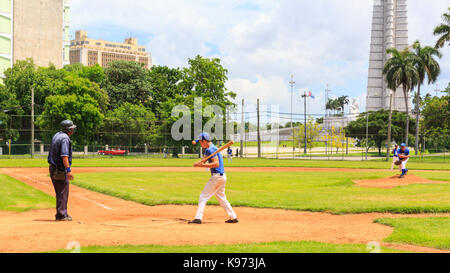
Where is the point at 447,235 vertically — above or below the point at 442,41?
below

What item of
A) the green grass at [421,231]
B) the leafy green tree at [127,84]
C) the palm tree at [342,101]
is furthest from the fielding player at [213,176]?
the palm tree at [342,101]

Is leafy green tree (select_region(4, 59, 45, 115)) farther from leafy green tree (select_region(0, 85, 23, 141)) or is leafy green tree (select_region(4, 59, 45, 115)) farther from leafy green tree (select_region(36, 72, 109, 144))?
leafy green tree (select_region(36, 72, 109, 144))

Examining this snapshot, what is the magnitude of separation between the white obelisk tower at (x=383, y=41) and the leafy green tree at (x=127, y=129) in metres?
79.3

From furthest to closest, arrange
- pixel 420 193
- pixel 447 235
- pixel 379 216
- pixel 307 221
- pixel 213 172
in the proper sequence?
pixel 420 193, pixel 379 216, pixel 307 221, pixel 213 172, pixel 447 235

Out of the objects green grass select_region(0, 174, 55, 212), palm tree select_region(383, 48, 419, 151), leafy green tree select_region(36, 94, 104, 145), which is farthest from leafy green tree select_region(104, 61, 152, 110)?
green grass select_region(0, 174, 55, 212)

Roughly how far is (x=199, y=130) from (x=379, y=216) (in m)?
51.2

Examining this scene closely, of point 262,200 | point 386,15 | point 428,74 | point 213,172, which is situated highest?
point 386,15

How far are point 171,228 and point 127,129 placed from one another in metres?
59.2

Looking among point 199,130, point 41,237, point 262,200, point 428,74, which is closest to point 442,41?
point 428,74

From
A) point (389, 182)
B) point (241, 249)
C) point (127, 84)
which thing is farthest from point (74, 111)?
point (241, 249)

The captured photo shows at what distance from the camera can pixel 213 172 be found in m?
10.4

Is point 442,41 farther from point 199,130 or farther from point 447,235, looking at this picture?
point 447,235

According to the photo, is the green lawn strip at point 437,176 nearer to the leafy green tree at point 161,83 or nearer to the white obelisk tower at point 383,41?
the leafy green tree at point 161,83

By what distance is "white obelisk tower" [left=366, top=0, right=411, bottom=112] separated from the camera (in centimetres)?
12469
